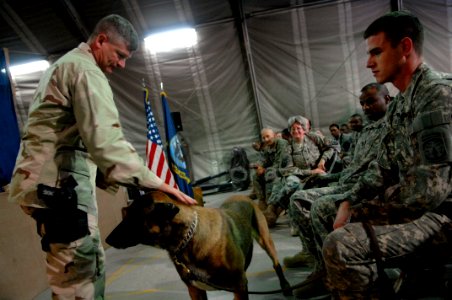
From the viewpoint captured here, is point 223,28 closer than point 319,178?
No

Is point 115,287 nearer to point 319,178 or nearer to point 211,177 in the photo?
point 319,178

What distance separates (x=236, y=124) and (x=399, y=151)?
8.16 metres

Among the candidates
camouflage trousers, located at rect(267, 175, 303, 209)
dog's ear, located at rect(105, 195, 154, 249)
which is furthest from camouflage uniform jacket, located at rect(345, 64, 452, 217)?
camouflage trousers, located at rect(267, 175, 303, 209)

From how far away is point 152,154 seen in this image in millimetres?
6066

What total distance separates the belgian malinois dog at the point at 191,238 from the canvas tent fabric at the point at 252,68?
756 cm

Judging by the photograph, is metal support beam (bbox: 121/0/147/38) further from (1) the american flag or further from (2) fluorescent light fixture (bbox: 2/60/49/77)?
(1) the american flag

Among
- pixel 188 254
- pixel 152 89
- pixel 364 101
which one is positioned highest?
pixel 152 89

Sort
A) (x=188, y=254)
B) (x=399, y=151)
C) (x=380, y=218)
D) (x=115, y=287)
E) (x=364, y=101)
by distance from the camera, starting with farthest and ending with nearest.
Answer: (x=115, y=287) → (x=364, y=101) → (x=188, y=254) → (x=399, y=151) → (x=380, y=218)

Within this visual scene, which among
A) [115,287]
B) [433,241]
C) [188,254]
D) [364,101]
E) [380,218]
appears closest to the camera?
[433,241]

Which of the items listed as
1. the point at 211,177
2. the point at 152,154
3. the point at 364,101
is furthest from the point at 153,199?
the point at 211,177

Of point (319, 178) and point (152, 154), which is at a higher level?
point (152, 154)

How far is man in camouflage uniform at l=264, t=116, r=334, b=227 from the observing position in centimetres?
461

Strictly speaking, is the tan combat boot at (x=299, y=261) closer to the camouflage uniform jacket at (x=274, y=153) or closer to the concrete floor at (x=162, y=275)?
the concrete floor at (x=162, y=275)

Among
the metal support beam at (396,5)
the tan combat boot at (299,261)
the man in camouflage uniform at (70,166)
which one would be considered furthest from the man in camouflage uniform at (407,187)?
the metal support beam at (396,5)
